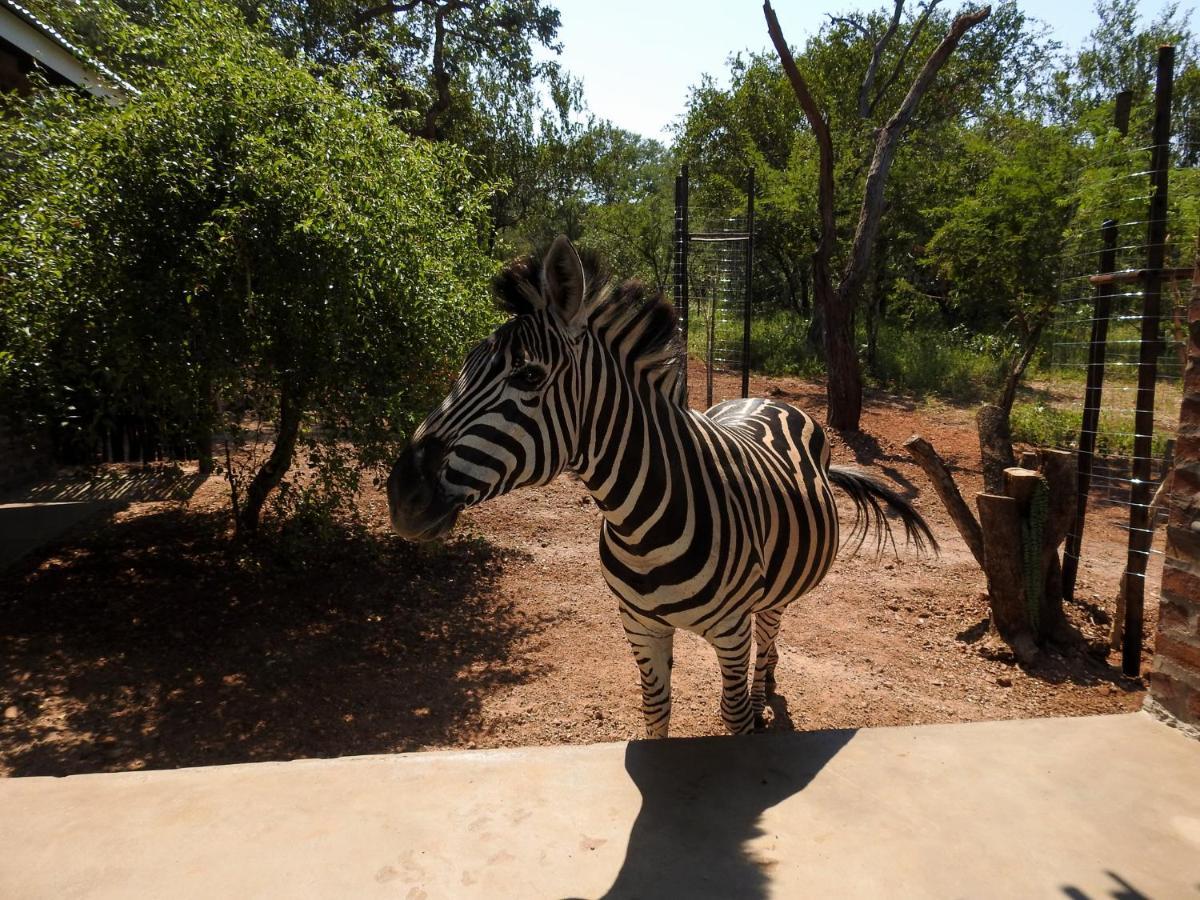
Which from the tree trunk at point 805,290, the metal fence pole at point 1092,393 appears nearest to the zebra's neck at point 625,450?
the metal fence pole at point 1092,393

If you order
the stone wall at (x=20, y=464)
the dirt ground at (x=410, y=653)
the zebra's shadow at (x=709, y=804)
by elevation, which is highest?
the stone wall at (x=20, y=464)

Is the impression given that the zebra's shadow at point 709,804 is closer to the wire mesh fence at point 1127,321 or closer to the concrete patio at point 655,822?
the concrete patio at point 655,822

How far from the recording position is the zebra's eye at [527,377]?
6.98ft

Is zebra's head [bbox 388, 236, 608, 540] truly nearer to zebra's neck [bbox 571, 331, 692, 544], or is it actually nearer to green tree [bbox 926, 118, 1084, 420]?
zebra's neck [bbox 571, 331, 692, 544]

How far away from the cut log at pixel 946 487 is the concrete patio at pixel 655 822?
2893 millimetres

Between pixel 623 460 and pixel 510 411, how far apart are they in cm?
49

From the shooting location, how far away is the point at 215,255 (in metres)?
4.16

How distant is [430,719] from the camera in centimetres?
402

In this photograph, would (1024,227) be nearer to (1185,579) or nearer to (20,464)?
(1185,579)

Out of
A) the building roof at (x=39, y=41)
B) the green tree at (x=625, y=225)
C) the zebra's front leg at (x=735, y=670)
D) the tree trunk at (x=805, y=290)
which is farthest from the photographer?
the tree trunk at (x=805, y=290)

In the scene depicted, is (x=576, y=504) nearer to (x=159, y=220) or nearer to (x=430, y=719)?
(x=430, y=719)

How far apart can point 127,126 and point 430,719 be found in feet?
13.2

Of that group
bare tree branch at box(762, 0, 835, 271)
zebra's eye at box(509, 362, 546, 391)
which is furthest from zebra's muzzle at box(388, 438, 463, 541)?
bare tree branch at box(762, 0, 835, 271)

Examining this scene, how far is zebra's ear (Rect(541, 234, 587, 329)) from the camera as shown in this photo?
85.2 inches
